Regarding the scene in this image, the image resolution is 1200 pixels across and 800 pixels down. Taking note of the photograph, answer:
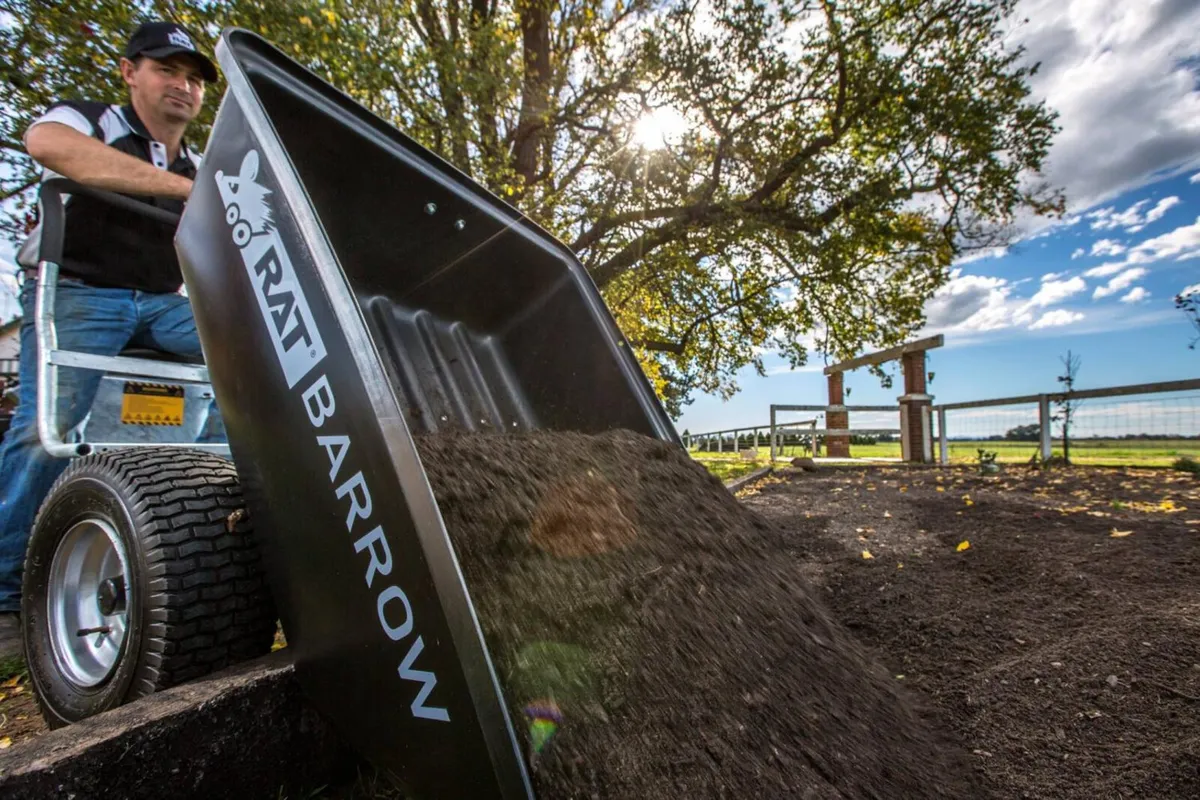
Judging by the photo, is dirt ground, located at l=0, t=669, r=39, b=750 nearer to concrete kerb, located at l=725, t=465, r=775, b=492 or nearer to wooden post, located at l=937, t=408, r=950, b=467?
concrete kerb, located at l=725, t=465, r=775, b=492

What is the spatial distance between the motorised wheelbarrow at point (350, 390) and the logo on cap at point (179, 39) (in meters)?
0.80

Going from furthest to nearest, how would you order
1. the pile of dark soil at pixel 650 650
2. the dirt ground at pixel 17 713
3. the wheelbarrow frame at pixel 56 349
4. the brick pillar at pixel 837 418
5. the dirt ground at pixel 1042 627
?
the brick pillar at pixel 837 418 < the wheelbarrow frame at pixel 56 349 < the dirt ground at pixel 17 713 < the dirt ground at pixel 1042 627 < the pile of dark soil at pixel 650 650

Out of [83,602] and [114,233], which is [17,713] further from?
[114,233]

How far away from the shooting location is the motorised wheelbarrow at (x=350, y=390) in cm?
107

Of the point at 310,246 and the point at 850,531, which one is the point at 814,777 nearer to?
the point at 310,246

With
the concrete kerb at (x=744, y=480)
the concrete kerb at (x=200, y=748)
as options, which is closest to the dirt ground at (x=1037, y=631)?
the concrete kerb at (x=200, y=748)

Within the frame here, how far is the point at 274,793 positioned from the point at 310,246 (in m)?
1.18

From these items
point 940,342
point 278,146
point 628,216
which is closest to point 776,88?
point 628,216

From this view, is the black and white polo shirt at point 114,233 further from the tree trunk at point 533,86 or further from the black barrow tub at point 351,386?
the tree trunk at point 533,86

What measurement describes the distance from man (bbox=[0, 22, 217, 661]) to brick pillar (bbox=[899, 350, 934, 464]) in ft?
37.0

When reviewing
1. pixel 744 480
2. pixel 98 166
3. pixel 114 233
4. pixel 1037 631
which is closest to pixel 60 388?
pixel 114 233

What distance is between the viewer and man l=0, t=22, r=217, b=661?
2191 mm

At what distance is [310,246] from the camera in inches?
52.0

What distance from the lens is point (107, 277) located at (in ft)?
7.63
